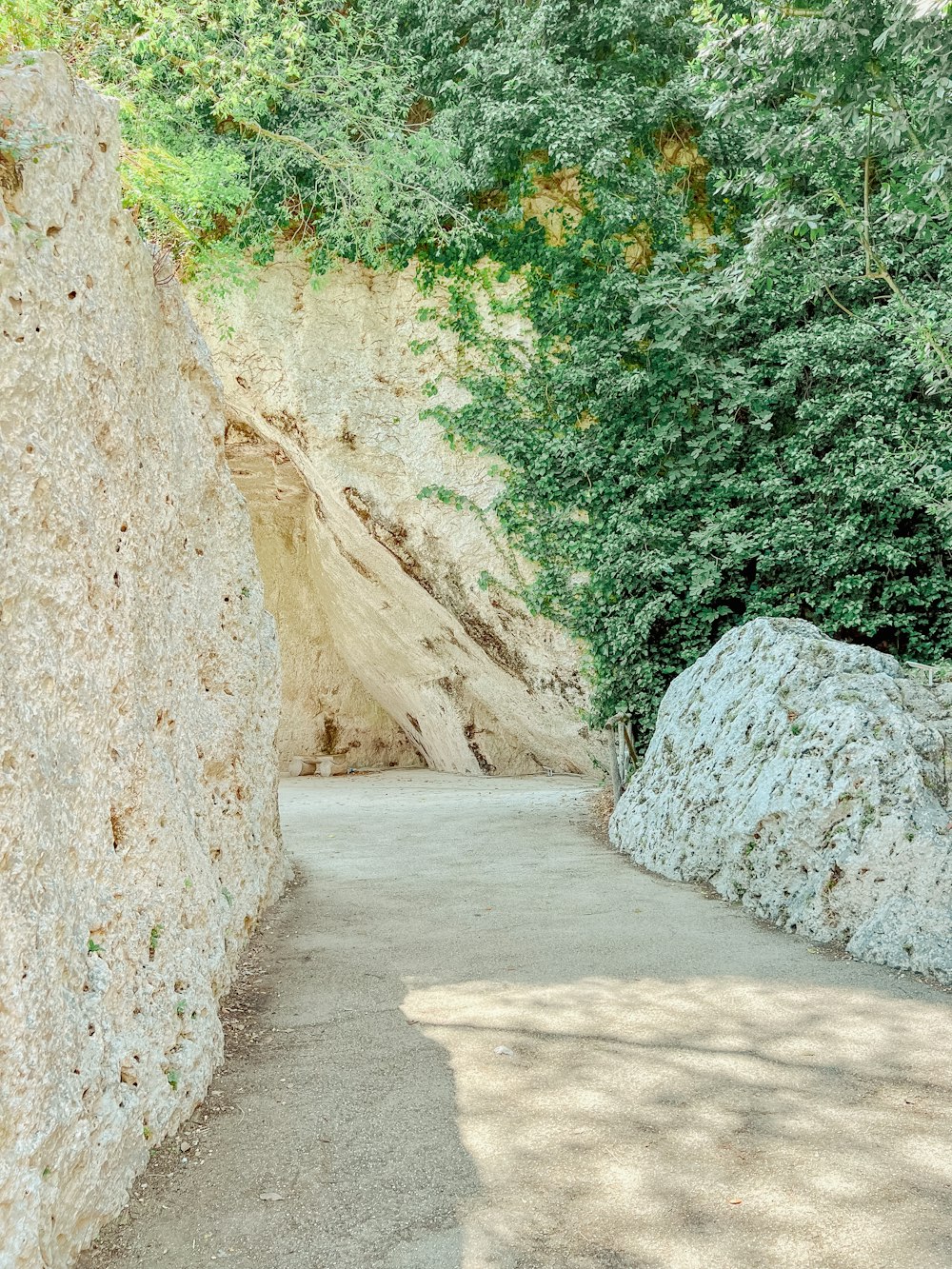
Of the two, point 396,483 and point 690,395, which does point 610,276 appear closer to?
point 690,395

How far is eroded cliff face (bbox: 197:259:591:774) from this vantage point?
12.3m

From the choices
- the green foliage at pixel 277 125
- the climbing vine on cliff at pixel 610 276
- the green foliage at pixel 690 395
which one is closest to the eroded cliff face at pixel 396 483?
the climbing vine on cliff at pixel 610 276

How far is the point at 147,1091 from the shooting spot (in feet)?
11.0

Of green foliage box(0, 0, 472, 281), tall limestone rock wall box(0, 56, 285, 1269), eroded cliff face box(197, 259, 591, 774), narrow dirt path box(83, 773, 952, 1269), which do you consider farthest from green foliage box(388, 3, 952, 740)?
tall limestone rock wall box(0, 56, 285, 1269)

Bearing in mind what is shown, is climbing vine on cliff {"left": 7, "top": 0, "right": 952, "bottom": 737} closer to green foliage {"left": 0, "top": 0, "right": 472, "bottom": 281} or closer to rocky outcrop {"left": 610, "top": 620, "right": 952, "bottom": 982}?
green foliage {"left": 0, "top": 0, "right": 472, "bottom": 281}

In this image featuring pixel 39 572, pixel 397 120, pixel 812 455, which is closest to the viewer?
pixel 39 572

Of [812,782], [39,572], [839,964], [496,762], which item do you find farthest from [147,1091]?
[496,762]

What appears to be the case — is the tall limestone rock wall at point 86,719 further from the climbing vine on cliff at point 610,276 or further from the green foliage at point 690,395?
the green foliage at point 690,395

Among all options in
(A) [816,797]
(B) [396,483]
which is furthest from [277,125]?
(A) [816,797]

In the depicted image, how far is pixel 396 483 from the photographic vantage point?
12797 mm

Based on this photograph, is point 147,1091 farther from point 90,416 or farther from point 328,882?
point 328,882

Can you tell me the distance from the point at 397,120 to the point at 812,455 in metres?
5.74

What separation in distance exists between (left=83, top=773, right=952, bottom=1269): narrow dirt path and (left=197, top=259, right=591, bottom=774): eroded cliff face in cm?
661

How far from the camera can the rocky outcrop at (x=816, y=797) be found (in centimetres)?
534
